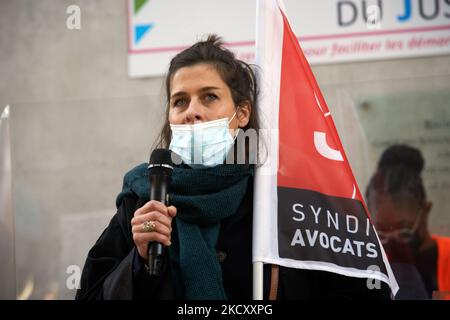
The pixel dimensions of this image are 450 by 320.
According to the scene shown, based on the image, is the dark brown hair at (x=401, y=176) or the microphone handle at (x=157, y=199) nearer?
the microphone handle at (x=157, y=199)

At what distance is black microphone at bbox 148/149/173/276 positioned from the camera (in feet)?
6.81

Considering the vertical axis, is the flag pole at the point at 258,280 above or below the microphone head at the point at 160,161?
below

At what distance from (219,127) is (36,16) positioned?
13.1ft

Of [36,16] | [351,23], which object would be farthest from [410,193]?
[36,16]

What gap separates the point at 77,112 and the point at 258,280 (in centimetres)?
383

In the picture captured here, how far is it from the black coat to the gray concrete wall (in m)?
2.78

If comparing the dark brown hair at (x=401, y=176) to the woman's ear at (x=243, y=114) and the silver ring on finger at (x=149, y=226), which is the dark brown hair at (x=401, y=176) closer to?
the woman's ear at (x=243, y=114)

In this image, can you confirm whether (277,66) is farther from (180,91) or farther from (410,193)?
(410,193)

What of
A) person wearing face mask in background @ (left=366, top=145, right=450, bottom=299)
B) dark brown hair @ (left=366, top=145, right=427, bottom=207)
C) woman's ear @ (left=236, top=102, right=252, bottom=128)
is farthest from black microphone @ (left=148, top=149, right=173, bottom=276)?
dark brown hair @ (left=366, top=145, right=427, bottom=207)

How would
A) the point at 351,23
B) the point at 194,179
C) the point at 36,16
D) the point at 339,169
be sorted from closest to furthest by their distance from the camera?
the point at 194,179, the point at 339,169, the point at 351,23, the point at 36,16

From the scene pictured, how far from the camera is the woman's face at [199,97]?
2541 mm

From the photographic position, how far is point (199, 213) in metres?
2.41

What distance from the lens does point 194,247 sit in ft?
7.71

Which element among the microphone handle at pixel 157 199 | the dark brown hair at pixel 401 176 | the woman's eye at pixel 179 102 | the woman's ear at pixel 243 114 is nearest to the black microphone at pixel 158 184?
the microphone handle at pixel 157 199
